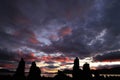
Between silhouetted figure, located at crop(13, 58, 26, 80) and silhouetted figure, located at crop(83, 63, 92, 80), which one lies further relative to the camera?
silhouetted figure, located at crop(13, 58, 26, 80)

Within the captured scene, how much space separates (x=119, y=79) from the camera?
2494cm

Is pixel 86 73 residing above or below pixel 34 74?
above

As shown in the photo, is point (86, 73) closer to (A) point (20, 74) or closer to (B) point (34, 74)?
(B) point (34, 74)

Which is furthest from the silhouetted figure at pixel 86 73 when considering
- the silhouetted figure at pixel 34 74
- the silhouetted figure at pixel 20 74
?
Answer: the silhouetted figure at pixel 20 74

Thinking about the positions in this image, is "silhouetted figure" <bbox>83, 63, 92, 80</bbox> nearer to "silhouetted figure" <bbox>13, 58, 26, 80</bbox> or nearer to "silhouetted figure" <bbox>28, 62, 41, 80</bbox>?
"silhouetted figure" <bbox>28, 62, 41, 80</bbox>

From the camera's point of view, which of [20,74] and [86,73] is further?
[20,74]

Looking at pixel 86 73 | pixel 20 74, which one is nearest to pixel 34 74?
pixel 20 74

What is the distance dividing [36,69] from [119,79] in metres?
13.7

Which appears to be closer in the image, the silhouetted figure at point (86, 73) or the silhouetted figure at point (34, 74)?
the silhouetted figure at point (86, 73)

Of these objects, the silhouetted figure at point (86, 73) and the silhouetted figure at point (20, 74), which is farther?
the silhouetted figure at point (20, 74)

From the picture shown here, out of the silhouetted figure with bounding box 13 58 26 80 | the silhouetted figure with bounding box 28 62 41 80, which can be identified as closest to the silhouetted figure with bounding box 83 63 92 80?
the silhouetted figure with bounding box 28 62 41 80

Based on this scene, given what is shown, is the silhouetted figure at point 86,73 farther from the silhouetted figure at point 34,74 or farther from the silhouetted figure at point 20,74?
the silhouetted figure at point 20,74

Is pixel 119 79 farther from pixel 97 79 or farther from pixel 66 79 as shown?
pixel 66 79

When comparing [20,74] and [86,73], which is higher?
[86,73]
